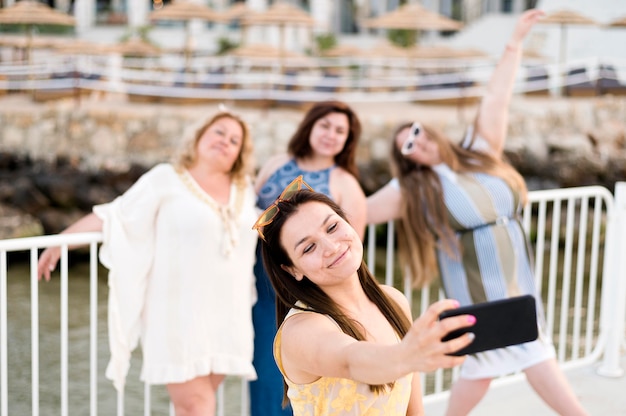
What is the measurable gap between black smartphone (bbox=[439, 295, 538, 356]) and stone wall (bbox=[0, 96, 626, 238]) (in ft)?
45.3

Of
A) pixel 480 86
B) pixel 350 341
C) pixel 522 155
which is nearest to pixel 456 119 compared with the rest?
pixel 522 155

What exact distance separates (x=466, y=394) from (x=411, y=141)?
116 centimetres

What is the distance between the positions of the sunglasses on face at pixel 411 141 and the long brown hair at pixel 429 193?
6 cm

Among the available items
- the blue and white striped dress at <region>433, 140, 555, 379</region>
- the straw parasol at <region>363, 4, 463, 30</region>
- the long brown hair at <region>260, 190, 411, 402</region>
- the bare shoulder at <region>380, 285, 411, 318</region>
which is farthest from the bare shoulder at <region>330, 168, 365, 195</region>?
the straw parasol at <region>363, 4, 463, 30</region>

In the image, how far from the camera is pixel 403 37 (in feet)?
90.7

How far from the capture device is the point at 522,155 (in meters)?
17.0

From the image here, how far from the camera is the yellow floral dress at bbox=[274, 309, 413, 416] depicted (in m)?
2.31

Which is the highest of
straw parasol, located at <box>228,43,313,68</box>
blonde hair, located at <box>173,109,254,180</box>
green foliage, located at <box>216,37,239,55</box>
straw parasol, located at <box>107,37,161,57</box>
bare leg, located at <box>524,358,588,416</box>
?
green foliage, located at <box>216,37,239,55</box>

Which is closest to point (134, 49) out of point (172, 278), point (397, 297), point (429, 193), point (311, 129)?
point (311, 129)

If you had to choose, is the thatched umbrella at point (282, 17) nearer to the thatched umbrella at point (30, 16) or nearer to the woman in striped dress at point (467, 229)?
the thatched umbrella at point (30, 16)

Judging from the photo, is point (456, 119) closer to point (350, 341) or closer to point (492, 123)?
point (492, 123)

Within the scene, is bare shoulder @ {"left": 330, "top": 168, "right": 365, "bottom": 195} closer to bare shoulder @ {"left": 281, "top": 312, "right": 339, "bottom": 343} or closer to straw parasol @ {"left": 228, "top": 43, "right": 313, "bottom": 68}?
bare shoulder @ {"left": 281, "top": 312, "right": 339, "bottom": 343}

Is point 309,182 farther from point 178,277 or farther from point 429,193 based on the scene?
point 178,277

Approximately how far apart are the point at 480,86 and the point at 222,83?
17.2ft
